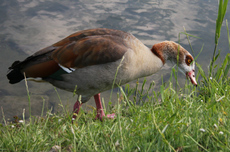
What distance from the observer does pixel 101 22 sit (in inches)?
293

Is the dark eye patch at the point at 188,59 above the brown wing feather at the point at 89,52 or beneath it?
beneath

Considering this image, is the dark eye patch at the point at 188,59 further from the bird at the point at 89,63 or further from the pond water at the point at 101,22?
the pond water at the point at 101,22

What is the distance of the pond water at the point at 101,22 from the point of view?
6.47 meters

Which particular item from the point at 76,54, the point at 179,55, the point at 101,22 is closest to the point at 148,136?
the point at 76,54

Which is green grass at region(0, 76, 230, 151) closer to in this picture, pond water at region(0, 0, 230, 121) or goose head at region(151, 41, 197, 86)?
goose head at region(151, 41, 197, 86)

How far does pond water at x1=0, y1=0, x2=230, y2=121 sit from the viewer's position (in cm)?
647

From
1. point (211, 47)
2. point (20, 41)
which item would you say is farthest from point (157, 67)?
point (20, 41)

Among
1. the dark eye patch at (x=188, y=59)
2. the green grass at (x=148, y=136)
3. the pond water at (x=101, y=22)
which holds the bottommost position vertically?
the pond water at (x=101, y=22)

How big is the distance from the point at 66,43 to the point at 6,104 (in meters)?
1.88

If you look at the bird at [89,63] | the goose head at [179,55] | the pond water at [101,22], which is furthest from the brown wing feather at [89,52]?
the pond water at [101,22]

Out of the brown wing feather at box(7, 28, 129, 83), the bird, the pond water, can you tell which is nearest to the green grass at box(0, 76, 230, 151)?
the bird

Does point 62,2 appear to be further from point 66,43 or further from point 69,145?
point 69,145

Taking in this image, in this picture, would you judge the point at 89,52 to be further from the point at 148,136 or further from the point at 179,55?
the point at 148,136

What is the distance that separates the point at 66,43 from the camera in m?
3.93
